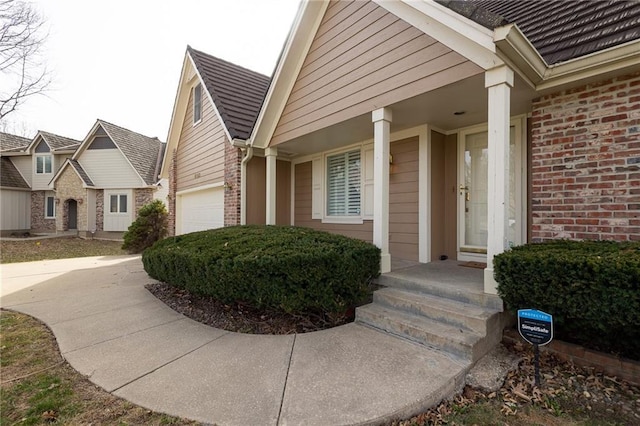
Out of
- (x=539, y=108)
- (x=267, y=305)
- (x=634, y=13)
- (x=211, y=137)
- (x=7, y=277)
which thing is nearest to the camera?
(x=634, y=13)

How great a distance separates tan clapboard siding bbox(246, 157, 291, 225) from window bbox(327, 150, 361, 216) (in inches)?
57.4

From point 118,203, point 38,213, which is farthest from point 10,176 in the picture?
point 118,203

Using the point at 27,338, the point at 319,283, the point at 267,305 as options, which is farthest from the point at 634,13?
the point at 27,338

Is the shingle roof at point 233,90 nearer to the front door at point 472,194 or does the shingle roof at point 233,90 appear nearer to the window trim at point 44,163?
the front door at point 472,194

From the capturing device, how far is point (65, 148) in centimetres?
2069

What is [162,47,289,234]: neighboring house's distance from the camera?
748 centimetres

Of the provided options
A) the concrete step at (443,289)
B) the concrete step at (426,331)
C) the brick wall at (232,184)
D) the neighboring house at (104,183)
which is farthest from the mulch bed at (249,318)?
the neighboring house at (104,183)

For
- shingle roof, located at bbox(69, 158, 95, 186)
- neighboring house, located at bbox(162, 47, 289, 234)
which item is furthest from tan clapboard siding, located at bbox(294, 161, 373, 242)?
shingle roof, located at bbox(69, 158, 95, 186)

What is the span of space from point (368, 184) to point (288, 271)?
3.65 meters

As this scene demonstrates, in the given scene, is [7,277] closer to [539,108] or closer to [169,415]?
[169,415]

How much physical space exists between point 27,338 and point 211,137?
20.4 feet

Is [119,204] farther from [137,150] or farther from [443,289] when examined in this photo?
[443,289]

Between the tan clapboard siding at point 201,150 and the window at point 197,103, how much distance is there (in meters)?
0.29

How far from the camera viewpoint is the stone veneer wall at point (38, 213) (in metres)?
20.9
